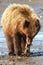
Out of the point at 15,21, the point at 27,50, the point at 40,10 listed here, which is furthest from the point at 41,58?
the point at 40,10

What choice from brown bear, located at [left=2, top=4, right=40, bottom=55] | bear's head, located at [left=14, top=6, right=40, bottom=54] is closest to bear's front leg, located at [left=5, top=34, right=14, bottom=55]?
brown bear, located at [left=2, top=4, right=40, bottom=55]

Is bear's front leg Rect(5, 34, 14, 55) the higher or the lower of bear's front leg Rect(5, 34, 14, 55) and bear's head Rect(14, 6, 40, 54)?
the lower

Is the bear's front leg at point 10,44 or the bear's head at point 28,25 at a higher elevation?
the bear's head at point 28,25

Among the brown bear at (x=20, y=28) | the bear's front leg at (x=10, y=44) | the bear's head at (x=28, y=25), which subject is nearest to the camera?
the bear's head at (x=28, y=25)

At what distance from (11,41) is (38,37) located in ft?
9.54

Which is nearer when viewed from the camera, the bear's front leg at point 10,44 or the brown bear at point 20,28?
the brown bear at point 20,28

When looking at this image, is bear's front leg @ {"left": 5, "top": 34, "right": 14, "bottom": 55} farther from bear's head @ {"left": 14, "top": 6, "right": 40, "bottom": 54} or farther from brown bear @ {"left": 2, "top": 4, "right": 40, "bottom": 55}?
bear's head @ {"left": 14, "top": 6, "right": 40, "bottom": 54}

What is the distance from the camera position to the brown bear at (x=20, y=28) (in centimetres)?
1134

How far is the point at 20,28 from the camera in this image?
11555mm

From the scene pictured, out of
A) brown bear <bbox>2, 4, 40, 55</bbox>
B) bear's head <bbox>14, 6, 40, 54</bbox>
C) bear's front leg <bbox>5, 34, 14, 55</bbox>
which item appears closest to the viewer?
bear's head <bbox>14, 6, 40, 54</bbox>

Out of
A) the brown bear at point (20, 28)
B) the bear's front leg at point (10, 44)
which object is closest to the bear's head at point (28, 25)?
the brown bear at point (20, 28)

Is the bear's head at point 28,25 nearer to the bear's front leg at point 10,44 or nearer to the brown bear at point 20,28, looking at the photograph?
the brown bear at point 20,28

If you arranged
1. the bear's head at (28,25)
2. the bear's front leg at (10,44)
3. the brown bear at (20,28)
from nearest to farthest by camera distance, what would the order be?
the bear's head at (28,25) < the brown bear at (20,28) < the bear's front leg at (10,44)

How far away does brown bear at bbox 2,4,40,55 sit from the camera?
11.3 meters
